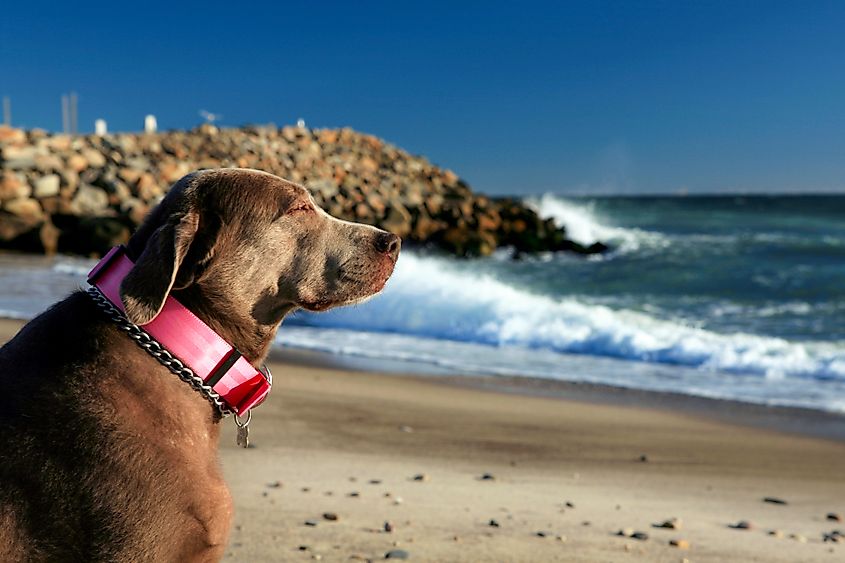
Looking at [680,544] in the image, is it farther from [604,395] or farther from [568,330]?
[568,330]

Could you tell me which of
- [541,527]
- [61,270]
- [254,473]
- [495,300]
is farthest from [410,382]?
[61,270]

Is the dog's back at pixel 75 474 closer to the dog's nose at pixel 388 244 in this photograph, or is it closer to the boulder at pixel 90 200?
the dog's nose at pixel 388 244

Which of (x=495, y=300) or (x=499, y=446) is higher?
(x=495, y=300)

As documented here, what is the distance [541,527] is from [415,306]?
10.9 metres

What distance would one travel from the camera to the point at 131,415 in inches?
101

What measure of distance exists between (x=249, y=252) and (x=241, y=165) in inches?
819

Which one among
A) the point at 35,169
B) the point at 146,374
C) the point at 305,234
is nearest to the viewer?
the point at 146,374

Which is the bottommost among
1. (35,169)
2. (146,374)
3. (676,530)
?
(676,530)

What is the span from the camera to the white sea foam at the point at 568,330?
12867 millimetres

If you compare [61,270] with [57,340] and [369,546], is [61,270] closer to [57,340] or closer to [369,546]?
[369,546]

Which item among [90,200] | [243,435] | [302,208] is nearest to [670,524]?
[243,435]

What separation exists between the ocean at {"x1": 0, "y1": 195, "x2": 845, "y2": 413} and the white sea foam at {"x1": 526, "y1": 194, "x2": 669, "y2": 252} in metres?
12.0

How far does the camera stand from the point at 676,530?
5.46 metres

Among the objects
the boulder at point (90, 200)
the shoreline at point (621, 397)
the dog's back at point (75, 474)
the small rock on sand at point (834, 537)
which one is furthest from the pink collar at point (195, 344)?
the boulder at point (90, 200)
